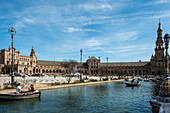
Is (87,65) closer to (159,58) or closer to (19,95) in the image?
(159,58)

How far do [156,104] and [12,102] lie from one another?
16.9 meters

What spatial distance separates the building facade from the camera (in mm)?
106569

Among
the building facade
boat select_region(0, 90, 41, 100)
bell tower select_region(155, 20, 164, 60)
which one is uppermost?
bell tower select_region(155, 20, 164, 60)

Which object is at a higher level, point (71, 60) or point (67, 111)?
point (71, 60)

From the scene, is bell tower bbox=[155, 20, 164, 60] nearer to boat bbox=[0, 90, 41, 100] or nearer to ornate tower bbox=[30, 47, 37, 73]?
ornate tower bbox=[30, 47, 37, 73]

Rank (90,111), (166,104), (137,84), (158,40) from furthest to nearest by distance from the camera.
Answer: (158,40)
(137,84)
(90,111)
(166,104)

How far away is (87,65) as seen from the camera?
6683 inches

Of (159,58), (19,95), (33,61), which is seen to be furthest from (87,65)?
(19,95)

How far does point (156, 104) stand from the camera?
9.88 metres

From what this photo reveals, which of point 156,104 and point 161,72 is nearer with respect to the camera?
point 156,104

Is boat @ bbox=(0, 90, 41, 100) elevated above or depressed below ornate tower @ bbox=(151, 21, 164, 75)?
below

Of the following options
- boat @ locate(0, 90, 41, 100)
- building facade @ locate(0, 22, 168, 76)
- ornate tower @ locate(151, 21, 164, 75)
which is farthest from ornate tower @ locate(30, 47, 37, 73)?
boat @ locate(0, 90, 41, 100)

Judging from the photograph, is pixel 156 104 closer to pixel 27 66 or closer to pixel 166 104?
pixel 166 104

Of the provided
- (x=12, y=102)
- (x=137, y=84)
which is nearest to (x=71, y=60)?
(x=137, y=84)
